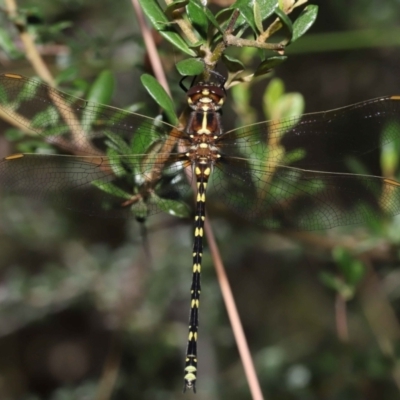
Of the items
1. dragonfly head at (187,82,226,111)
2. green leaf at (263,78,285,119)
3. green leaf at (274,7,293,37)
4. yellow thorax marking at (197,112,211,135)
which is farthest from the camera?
green leaf at (263,78,285,119)

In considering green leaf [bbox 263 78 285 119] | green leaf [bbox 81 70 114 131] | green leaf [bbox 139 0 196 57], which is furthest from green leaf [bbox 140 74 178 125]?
green leaf [bbox 263 78 285 119]

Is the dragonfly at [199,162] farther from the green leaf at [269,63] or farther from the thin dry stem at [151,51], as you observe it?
the green leaf at [269,63]

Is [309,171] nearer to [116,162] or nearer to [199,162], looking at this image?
[199,162]

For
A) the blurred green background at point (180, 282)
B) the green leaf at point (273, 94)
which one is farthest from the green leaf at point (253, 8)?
the green leaf at point (273, 94)

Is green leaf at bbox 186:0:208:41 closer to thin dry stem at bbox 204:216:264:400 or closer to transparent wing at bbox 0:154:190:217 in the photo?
transparent wing at bbox 0:154:190:217

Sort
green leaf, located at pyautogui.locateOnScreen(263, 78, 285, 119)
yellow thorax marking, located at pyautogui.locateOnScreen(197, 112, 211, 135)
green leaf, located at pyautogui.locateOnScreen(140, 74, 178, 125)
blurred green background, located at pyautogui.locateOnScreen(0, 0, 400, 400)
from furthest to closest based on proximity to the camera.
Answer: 1. blurred green background, located at pyautogui.locateOnScreen(0, 0, 400, 400)
2. green leaf, located at pyautogui.locateOnScreen(263, 78, 285, 119)
3. yellow thorax marking, located at pyautogui.locateOnScreen(197, 112, 211, 135)
4. green leaf, located at pyautogui.locateOnScreen(140, 74, 178, 125)

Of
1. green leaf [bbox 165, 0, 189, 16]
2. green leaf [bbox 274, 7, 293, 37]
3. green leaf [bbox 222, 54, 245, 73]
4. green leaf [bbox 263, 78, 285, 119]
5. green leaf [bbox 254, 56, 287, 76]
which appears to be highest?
green leaf [bbox 263, 78, 285, 119]

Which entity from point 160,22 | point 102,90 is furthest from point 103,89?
point 160,22
